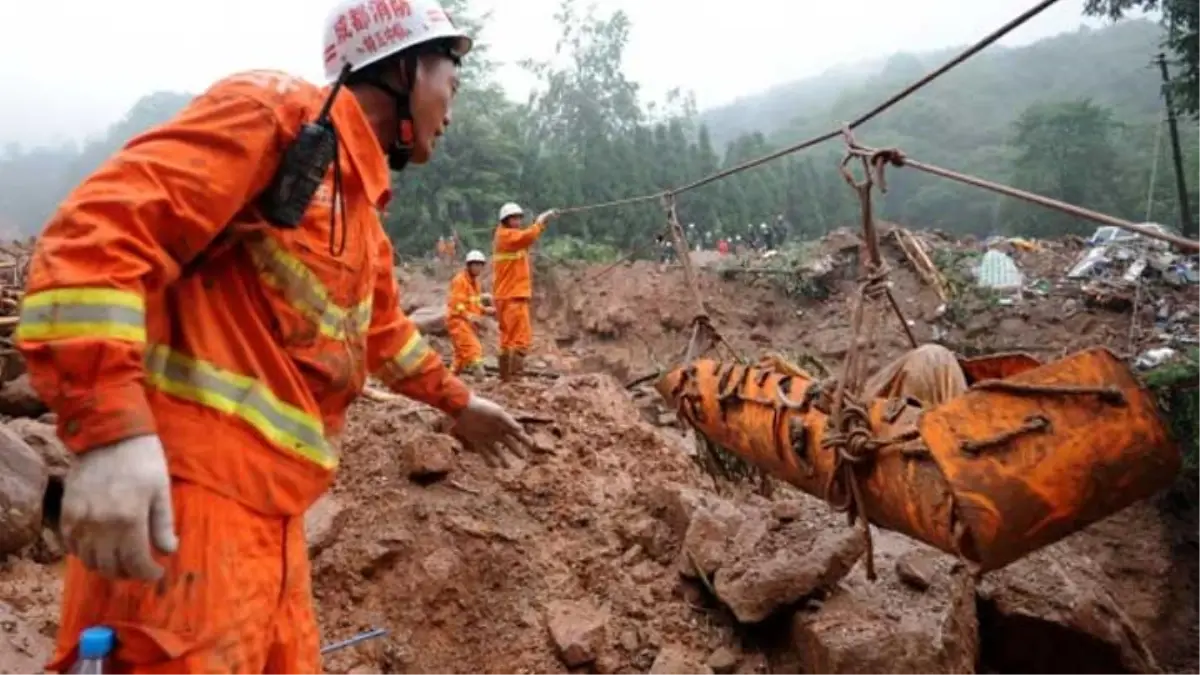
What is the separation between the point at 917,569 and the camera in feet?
10.8

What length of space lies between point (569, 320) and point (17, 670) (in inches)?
457

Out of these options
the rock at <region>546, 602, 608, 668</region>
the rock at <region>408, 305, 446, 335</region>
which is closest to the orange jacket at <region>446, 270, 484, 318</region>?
the rock at <region>408, 305, 446, 335</region>

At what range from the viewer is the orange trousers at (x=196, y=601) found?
4.11ft

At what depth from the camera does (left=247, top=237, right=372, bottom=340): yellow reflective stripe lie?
4.55ft

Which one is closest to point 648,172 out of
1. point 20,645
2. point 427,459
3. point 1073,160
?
point 1073,160

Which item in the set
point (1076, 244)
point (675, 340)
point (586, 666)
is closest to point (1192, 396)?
point (586, 666)

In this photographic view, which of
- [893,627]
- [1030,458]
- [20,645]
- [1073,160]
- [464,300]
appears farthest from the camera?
[1073,160]

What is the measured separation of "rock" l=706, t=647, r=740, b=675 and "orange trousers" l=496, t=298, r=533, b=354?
14.1 feet

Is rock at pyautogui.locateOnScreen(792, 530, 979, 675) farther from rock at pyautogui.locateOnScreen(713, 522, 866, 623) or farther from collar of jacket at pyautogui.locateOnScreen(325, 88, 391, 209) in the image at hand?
collar of jacket at pyautogui.locateOnScreen(325, 88, 391, 209)

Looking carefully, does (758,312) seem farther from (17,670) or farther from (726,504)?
(17,670)

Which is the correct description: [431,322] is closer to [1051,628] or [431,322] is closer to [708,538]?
[708,538]

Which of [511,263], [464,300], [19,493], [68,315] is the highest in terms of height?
[68,315]

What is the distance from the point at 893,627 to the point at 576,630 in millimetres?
1170

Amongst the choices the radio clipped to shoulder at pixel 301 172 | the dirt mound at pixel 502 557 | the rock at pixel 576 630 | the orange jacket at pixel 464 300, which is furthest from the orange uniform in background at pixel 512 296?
the radio clipped to shoulder at pixel 301 172
